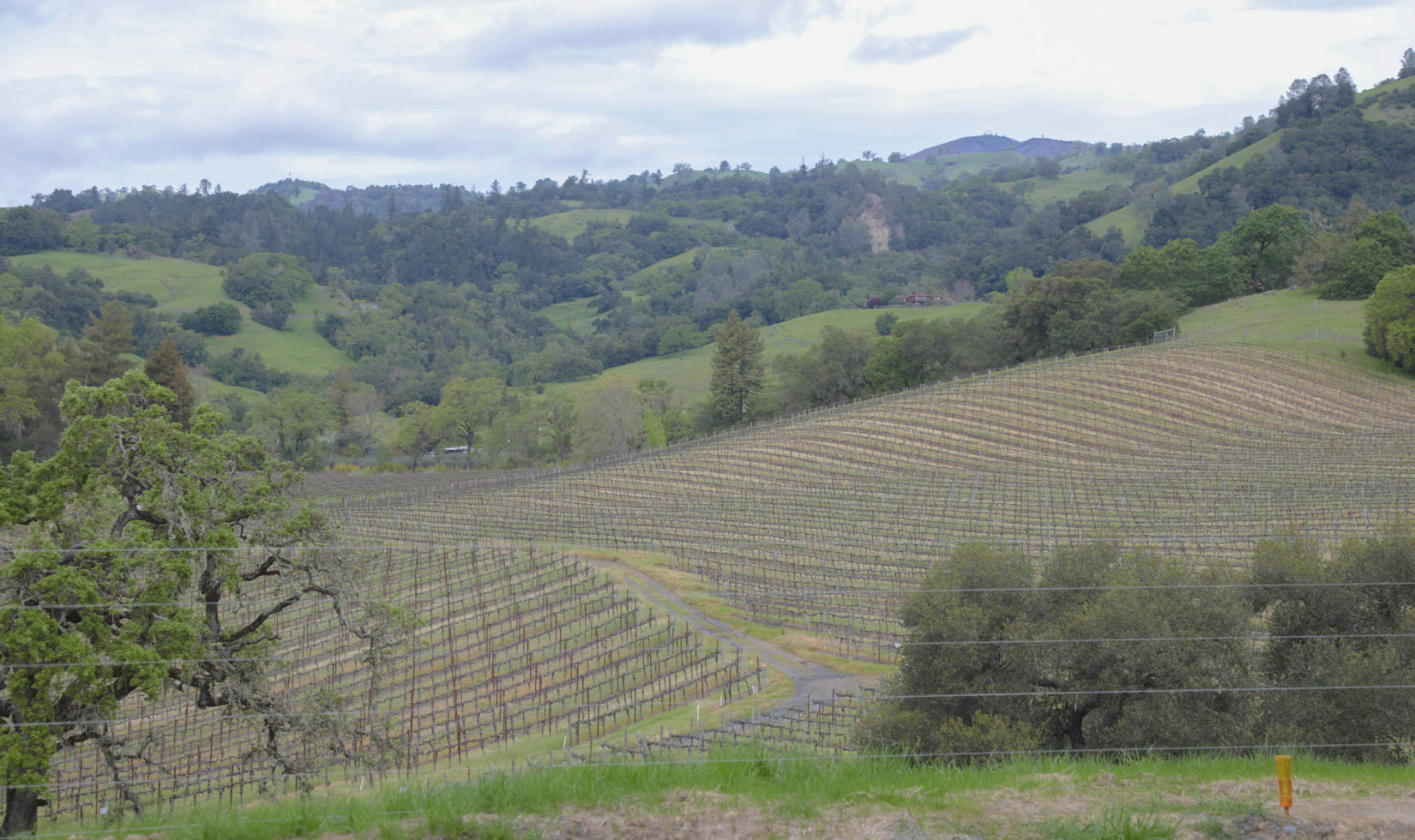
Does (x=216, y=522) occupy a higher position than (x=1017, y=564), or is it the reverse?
(x=216, y=522)

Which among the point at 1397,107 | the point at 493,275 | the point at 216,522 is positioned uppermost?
the point at 1397,107

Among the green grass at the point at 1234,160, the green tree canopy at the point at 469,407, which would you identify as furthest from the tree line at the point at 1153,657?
the green grass at the point at 1234,160

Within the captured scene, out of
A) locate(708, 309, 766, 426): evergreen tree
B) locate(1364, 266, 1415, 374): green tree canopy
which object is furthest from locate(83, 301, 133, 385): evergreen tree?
locate(1364, 266, 1415, 374): green tree canopy

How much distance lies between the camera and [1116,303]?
2721 inches

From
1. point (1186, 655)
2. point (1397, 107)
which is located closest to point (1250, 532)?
point (1186, 655)

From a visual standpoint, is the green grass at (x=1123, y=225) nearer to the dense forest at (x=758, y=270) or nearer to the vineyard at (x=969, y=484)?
the dense forest at (x=758, y=270)

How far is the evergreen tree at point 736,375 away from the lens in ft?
250

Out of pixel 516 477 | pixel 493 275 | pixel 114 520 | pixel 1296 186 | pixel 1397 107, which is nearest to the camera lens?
pixel 114 520

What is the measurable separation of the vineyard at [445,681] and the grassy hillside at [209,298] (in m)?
87.3

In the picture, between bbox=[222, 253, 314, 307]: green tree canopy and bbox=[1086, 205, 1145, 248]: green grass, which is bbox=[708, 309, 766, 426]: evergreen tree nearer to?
bbox=[1086, 205, 1145, 248]: green grass

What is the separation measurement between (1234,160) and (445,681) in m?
146

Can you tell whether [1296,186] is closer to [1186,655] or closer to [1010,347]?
[1010,347]

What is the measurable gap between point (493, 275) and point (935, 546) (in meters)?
152

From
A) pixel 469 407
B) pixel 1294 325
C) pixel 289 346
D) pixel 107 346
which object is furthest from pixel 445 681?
pixel 289 346
